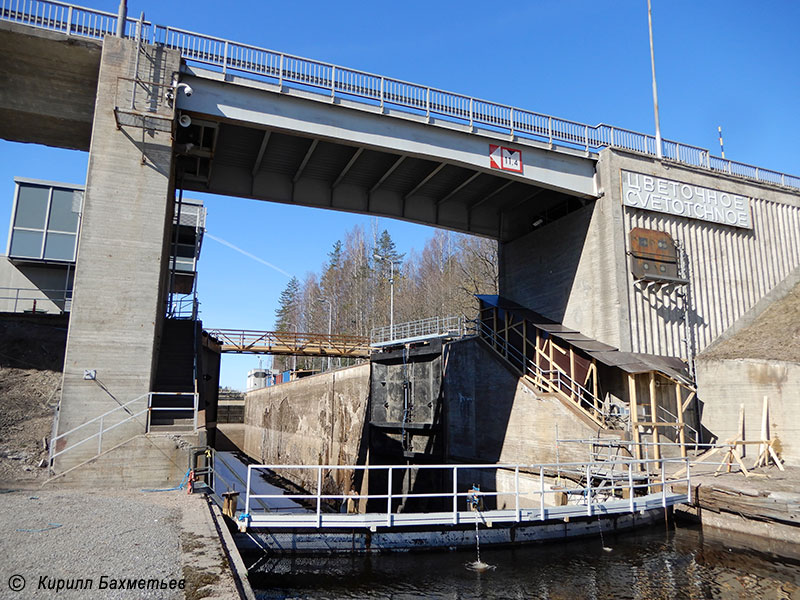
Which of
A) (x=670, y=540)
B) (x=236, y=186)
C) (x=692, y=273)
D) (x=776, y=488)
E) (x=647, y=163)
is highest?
(x=647, y=163)

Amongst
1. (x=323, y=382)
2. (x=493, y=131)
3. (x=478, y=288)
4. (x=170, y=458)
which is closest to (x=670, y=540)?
(x=170, y=458)

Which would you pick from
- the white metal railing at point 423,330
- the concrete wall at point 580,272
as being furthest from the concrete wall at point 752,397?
the white metal railing at point 423,330

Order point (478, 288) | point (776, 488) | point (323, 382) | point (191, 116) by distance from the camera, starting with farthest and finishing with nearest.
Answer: point (478, 288) → point (323, 382) → point (191, 116) → point (776, 488)

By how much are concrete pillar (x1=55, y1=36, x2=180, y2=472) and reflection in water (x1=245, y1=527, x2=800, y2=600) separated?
6.41 meters

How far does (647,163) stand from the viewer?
22.4 meters

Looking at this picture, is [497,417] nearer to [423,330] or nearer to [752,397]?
[752,397]

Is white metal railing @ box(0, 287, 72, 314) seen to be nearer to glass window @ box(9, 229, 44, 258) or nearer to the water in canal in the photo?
glass window @ box(9, 229, 44, 258)

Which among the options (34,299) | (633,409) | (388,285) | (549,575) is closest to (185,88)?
(549,575)

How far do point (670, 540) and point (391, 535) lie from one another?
7.10 metres

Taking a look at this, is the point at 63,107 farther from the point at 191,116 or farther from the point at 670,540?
the point at 670,540

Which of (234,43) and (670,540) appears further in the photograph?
(234,43)

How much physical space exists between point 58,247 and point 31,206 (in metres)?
2.72

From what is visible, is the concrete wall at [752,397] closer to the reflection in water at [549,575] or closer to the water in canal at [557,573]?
the water in canal at [557,573]

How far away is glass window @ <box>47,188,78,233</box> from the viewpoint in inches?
1117
